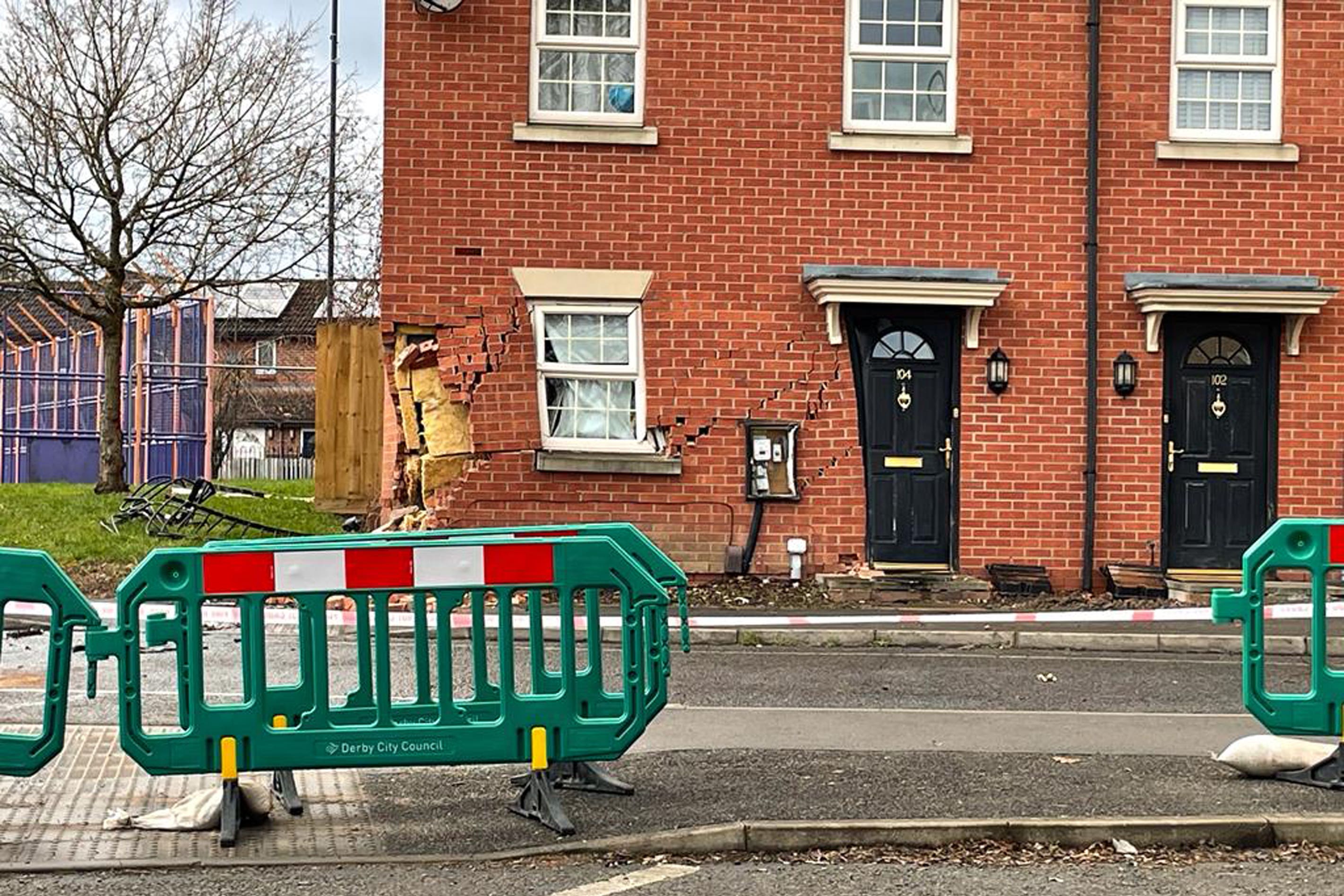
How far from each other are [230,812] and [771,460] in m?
9.91

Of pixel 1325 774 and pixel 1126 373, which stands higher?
pixel 1126 373

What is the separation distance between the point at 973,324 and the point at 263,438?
171 feet

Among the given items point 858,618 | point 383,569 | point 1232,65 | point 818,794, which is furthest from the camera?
point 1232,65

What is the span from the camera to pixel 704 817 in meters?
6.59

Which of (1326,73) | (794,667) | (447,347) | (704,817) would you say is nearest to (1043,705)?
(794,667)

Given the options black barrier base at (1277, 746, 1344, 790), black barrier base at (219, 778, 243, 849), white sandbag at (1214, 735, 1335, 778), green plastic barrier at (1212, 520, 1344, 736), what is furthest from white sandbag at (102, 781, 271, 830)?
black barrier base at (1277, 746, 1344, 790)

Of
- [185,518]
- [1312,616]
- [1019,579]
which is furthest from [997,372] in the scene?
[185,518]

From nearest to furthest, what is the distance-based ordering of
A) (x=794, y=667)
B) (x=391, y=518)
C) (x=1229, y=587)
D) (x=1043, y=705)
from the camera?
(x=1043, y=705), (x=794, y=667), (x=1229, y=587), (x=391, y=518)

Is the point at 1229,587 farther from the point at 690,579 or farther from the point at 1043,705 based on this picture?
the point at 1043,705

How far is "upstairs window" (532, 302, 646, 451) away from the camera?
15.8 meters

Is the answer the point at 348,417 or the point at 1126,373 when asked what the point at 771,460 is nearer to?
the point at 1126,373

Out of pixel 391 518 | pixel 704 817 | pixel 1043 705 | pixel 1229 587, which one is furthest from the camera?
pixel 391 518

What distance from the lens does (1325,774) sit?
7270 millimetres

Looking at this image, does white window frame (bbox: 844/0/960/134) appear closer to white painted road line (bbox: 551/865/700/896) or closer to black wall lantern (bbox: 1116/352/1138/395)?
black wall lantern (bbox: 1116/352/1138/395)
